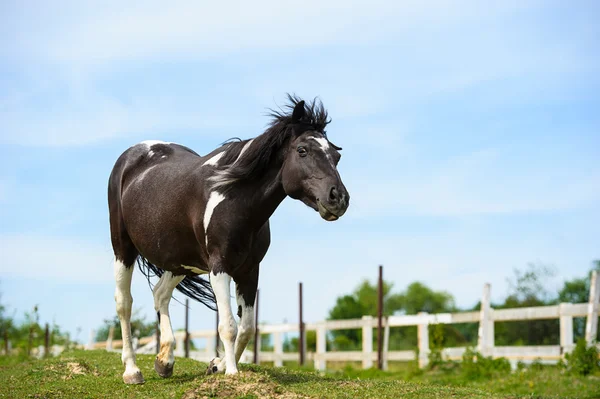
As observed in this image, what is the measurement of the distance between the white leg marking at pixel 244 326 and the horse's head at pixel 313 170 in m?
1.36

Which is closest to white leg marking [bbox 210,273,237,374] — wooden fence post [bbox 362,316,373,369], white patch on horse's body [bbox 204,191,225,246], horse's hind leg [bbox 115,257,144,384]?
white patch on horse's body [bbox 204,191,225,246]

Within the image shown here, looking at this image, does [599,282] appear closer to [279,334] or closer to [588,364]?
[588,364]

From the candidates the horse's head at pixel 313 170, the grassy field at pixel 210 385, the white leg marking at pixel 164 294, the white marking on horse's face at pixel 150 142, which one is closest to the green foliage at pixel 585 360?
the grassy field at pixel 210 385

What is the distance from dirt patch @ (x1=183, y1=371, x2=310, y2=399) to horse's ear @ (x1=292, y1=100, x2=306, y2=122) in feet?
8.19

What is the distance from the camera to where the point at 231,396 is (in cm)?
593

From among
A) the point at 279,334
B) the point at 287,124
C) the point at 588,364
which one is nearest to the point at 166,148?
the point at 287,124

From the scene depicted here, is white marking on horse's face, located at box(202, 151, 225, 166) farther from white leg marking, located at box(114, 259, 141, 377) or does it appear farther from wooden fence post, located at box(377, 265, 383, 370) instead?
wooden fence post, located at box(377, 265, 383, 370)

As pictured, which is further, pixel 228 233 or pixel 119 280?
pixel 119 280

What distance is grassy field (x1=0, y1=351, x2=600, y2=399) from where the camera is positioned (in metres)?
6.18

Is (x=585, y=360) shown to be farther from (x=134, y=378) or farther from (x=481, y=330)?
(x=134, y=378)

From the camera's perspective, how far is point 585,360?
13.9 meters

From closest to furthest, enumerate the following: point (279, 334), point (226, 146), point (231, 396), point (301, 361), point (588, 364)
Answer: point (231, 396)
point (226, 146)
point (588, 364)
point (301, 361)
point (279, 334)

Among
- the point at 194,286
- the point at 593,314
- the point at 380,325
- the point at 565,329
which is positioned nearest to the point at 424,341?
the point at 380,325

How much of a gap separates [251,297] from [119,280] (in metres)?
2.10
